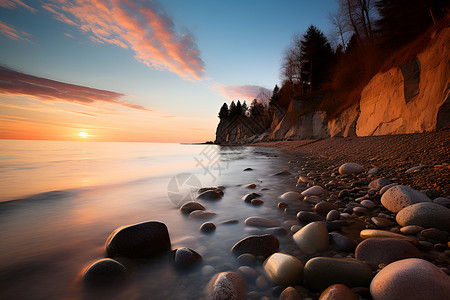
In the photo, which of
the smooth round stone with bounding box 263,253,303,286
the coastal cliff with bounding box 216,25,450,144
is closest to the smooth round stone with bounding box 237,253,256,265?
the smooth round stone with bounding box 263,253,303,286

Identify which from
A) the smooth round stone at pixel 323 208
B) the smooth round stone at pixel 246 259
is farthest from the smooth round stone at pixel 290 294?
the smooth round stone at pixel 323 208

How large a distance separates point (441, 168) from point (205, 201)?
4315 millimetres

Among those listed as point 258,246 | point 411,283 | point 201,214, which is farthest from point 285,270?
point 201,214

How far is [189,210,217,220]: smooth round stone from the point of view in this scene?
280 centimetres

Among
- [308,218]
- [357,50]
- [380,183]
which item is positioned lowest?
[308,218]

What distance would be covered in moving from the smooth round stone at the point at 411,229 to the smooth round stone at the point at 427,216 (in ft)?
0.34

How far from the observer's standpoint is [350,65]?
822 inches

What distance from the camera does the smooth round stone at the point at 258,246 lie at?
1801 millimetres

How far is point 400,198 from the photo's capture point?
8.16ft

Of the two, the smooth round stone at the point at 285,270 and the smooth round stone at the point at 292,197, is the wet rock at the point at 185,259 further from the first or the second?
the smooth round stone at the point at 292,197

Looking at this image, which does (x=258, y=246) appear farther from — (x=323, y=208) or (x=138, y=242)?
(x=323, y=208)

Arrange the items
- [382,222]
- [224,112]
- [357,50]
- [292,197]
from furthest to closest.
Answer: [224,112]
[357,50]
[292,197]
[382,222]

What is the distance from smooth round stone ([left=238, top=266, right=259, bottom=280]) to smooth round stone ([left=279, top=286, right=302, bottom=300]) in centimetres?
26

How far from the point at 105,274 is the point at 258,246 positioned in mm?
1326
